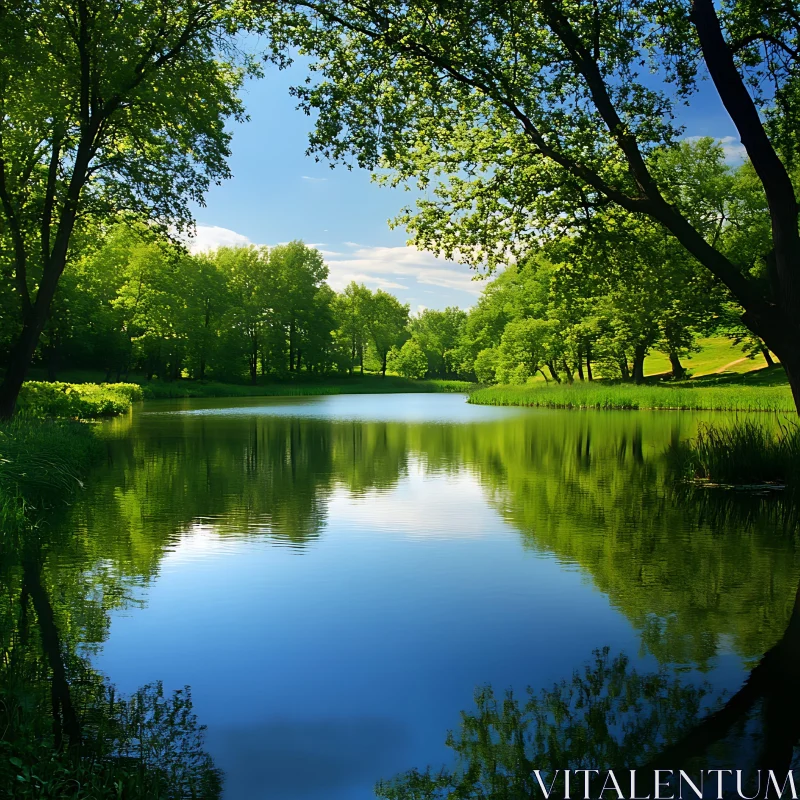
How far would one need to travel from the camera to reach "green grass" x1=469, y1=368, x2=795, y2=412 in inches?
1299

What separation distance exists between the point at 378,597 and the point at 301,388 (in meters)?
65.0

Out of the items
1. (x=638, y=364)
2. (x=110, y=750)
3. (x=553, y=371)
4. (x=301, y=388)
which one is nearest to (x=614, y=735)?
(x=110, y=750)

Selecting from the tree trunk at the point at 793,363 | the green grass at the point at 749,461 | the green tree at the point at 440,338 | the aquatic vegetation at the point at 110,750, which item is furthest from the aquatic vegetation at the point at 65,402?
the green tree at the point at 440,338

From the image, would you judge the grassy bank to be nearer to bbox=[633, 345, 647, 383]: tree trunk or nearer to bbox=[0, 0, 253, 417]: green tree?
bbox=[633, 345, 647, 383]: tree trunk

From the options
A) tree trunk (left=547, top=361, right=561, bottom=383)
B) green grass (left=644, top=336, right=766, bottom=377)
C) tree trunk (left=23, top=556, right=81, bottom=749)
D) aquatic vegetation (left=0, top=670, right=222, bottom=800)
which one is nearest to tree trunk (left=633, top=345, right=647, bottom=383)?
green grass (left=644, top=336, right=766, bottom=377)

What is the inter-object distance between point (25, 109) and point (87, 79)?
2111mm

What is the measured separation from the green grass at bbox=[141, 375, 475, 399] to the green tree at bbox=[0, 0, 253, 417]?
36.0 metres

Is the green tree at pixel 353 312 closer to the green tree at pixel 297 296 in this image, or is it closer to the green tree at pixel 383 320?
the green tree at pixel 383 320

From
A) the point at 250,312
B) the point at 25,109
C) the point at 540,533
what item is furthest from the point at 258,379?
the point at 540,533

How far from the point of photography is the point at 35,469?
11344 millimetres

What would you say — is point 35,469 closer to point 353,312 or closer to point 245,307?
point 245,307

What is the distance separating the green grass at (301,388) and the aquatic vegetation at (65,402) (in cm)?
1884

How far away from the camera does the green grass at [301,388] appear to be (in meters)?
56.5

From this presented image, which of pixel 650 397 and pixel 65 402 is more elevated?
pixel 65 402
